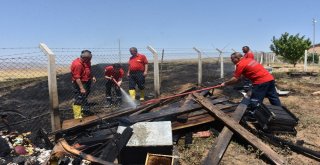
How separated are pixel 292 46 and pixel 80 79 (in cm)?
2979

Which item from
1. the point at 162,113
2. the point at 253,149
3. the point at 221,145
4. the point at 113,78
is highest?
the point at 113,78

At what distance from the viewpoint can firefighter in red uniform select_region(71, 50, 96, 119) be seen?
7906 mm

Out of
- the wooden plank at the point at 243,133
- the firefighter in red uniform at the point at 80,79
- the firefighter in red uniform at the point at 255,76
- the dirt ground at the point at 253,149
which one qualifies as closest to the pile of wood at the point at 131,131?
the wooden plank at the point at 243,133

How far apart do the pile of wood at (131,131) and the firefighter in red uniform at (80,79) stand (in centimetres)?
88

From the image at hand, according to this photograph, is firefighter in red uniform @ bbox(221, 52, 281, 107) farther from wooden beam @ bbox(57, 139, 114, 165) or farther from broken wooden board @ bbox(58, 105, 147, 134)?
wooden beam @ bbox(57, 139, 114, 165)

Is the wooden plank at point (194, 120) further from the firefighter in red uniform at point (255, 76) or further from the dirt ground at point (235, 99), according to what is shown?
the firefighter in red uniform at point (255, 76)

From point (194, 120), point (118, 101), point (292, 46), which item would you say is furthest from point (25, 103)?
point (292, 46)

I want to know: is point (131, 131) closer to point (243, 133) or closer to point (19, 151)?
point (19, 151)

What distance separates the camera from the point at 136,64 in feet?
33.8

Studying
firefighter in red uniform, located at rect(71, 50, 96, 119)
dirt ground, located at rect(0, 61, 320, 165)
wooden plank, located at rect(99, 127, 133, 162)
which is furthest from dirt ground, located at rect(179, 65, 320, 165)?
firefighter in red uniform, located at rect(71, 50, 96, 119)

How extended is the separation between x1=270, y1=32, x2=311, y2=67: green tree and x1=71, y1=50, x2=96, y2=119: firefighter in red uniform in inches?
1152

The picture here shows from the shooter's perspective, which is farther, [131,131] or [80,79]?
[80,79]

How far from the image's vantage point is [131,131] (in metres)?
5.59

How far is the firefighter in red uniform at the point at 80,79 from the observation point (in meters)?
7.91
